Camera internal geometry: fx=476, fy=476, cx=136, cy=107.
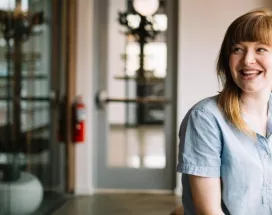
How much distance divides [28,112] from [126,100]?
124cm

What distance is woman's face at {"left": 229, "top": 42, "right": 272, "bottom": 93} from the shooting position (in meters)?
1.19

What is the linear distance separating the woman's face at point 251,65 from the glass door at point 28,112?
178cm

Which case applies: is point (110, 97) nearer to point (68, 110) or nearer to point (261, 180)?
point (68, 110)

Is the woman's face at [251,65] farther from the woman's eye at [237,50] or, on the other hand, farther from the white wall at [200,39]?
the white wall at [200,39]

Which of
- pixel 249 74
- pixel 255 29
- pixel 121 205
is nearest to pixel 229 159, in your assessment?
pixel 249 74

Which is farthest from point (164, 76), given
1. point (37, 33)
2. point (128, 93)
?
point (37, 33)

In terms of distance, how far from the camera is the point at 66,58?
4.12 m

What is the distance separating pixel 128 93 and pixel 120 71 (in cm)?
21

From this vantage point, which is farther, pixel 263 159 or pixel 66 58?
pixel 66 58

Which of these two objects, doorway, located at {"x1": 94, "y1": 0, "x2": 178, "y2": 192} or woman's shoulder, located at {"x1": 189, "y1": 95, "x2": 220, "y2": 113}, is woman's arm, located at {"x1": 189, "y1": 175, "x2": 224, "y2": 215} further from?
doorway, located at {"x1": 94, "y1": 0, "x2": 178, "y2": 192}

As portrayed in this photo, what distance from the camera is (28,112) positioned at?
328 cm

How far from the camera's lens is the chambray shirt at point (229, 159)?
116cm

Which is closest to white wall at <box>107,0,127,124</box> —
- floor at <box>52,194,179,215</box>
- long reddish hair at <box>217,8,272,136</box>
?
floor at <box>52,194,179,215</box>

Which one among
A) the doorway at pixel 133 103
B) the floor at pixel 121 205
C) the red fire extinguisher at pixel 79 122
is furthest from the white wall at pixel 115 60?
the floor at pixel 121 205
